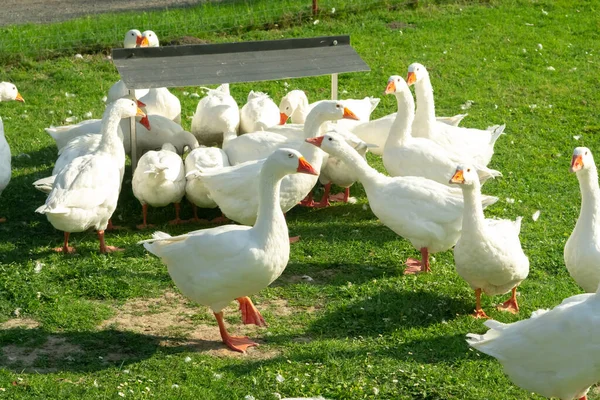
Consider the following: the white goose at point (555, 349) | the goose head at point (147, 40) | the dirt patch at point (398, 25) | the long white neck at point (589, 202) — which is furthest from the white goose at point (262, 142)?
the dirt patch at point (398, 25)

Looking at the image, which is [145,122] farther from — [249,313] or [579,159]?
[579,159]

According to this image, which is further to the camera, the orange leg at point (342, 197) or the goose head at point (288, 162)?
the orange leg at point (342, 197)

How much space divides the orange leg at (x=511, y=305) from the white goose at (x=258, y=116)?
146 inches

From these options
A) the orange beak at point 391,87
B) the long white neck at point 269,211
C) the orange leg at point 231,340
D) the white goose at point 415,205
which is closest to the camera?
the long white neck at point 269,211

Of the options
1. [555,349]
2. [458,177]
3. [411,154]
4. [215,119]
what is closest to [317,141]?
[411,154]

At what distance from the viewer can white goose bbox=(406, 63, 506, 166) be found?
9.55 metres

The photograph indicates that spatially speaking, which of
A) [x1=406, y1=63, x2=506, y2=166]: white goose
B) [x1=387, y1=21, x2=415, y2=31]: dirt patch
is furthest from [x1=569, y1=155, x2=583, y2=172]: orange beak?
[x1=387, y1=21, x2=415, y2=31]: dirt patch

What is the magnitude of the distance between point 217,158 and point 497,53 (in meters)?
6.55

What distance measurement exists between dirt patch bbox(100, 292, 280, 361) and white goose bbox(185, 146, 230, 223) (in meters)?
1.53

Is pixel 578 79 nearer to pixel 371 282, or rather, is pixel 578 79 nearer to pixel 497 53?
pixel 497 53

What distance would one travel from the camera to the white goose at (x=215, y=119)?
9891 mm

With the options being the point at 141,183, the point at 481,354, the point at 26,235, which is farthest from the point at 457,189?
the point at 26,235

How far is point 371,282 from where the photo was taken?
7.82 meters

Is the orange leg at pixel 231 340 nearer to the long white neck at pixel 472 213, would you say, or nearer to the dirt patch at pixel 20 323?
the dirt patch at pixel 20 323
